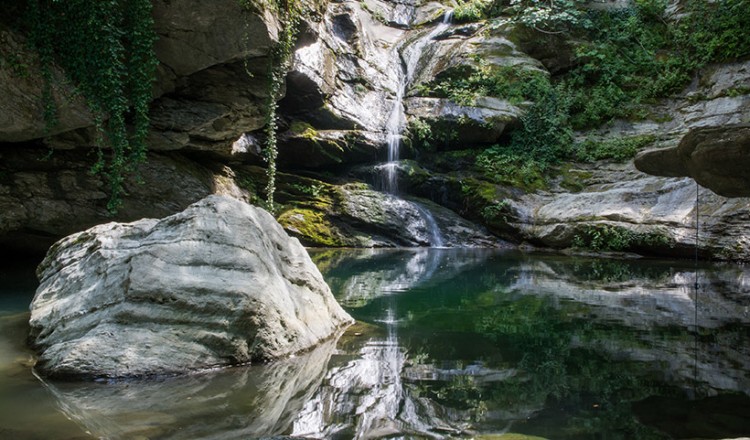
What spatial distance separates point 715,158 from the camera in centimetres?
529

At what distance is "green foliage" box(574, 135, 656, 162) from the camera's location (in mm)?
14453

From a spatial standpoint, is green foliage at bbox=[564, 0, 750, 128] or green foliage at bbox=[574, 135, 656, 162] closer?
green foliage at bbox=[574, 135, 656, 162]

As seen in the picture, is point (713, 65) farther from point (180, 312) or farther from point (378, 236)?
point (180, 312)

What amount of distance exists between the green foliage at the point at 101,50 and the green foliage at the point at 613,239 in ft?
33.6

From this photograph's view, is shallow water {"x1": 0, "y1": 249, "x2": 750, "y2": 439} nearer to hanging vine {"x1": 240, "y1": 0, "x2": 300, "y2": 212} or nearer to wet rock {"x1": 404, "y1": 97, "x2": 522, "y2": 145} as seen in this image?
hanging vine {"x1": 240, "y1": 0, "x2": 300, "y2": 212}

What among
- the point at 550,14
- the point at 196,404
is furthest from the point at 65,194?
the point at 550,14

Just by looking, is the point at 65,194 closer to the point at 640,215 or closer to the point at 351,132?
the point at 351,132

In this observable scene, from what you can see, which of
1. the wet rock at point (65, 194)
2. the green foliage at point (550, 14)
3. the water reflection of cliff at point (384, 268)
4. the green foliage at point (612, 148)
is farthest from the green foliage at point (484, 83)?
the wet rock at point (65, 194)

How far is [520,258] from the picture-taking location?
37.8 feet

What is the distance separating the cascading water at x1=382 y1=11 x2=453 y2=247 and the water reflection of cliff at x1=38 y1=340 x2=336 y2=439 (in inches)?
454

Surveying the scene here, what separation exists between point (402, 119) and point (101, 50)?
36.4ft

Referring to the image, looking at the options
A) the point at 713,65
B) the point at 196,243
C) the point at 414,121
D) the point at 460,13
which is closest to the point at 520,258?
the point at 414,121

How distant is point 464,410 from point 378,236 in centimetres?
1166

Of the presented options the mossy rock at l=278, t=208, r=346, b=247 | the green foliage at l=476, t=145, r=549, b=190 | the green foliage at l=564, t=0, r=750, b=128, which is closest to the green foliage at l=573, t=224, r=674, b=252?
the green foliage at l=476, t=145, r=549, b=190
